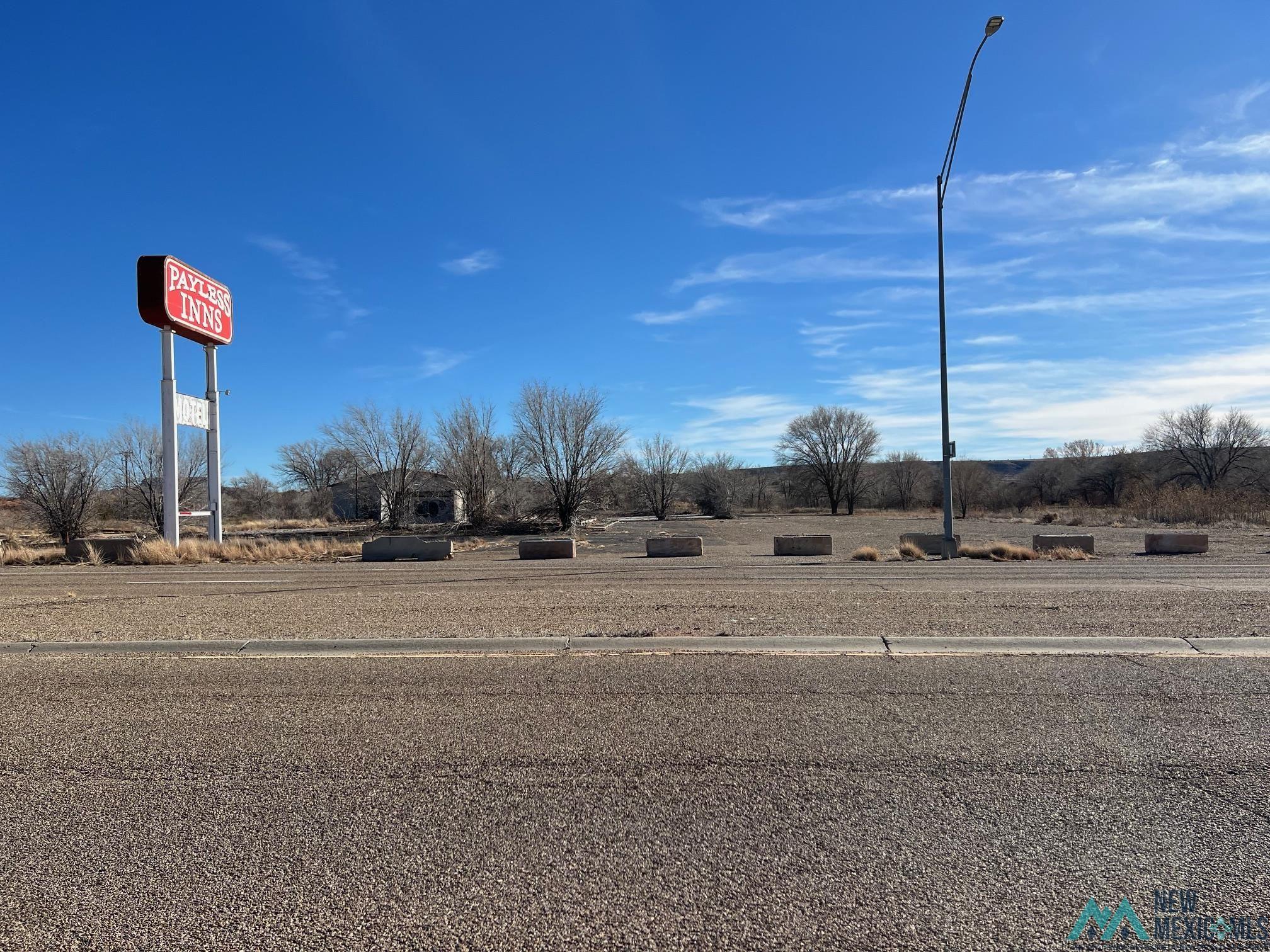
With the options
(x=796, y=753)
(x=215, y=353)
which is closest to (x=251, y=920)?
(x=796, y=753)

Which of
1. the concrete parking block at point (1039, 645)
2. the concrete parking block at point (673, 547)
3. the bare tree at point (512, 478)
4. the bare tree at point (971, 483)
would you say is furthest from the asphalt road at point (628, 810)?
the bare tree at point (971, 483)

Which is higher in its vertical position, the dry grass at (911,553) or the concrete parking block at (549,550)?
the concrete parking block at (549,550)

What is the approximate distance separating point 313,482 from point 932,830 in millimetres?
97810

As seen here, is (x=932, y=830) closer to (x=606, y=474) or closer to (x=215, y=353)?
(x=215, y=353)

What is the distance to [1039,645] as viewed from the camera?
7.19m

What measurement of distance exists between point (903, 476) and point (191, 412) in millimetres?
90581

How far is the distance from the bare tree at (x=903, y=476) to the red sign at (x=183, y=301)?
285 ft

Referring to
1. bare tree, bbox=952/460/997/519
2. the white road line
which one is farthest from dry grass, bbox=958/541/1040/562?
bare tree, bbox=952/460/997/519

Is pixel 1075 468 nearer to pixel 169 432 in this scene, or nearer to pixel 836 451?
Answer: pixel 836 451

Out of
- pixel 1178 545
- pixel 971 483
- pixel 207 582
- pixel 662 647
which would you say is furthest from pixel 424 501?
pixel 971 483

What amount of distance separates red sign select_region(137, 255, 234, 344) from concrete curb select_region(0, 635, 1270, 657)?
62.4 feet

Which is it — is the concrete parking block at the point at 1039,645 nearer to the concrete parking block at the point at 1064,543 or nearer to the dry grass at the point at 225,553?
the concrete parking block at the point at 1064,543

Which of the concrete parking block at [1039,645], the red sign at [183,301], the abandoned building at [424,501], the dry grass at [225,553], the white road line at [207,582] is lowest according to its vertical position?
the concrete parking block at [1039,645]

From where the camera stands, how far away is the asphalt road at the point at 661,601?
8297mm
